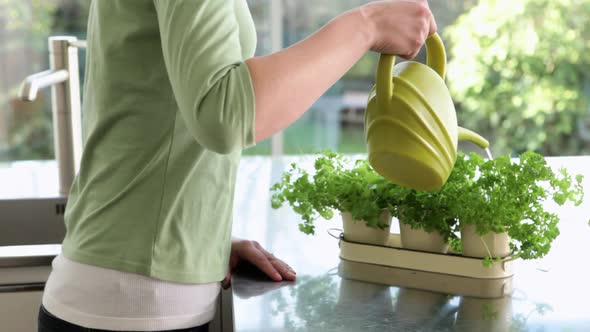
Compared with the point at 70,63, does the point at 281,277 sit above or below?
below

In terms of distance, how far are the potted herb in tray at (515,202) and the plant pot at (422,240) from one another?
0.25 feet

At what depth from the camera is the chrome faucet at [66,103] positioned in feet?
5.60

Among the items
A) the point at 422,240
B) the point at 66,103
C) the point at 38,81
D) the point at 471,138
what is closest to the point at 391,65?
the point at 471,138

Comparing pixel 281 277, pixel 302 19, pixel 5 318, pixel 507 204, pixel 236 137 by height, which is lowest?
pixel 5 318

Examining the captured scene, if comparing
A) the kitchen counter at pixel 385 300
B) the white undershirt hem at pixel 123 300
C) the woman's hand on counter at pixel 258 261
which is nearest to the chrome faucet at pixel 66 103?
the kitchen counter at pixel 385 300

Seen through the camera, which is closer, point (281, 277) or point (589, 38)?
point (281, 277)

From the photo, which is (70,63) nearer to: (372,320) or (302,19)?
(372,320)

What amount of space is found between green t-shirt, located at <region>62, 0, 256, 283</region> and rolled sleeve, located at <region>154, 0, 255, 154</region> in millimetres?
70

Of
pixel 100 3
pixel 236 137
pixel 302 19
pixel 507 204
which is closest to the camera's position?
pixel 236 137

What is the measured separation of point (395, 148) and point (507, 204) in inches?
8.2

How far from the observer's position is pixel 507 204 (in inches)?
41.6

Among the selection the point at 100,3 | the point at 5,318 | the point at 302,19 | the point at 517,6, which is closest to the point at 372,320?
the point at 100,3

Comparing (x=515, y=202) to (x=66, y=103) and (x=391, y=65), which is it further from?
(x=66, y=103)

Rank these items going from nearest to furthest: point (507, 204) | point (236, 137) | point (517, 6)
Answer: point (236, 137), point (507, 204), point (517, 6)
